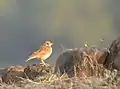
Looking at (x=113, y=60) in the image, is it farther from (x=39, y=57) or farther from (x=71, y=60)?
(x=39, y=57)

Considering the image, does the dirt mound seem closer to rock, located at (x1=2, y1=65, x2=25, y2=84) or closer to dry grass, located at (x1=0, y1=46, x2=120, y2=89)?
rock, located at (x1=2, y1=65, x2=25, y2=84)

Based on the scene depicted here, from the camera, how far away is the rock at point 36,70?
4.66m

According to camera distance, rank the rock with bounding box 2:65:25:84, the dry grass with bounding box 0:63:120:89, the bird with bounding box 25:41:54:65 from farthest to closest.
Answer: the bird with bounding box 25:41:54:65 → the rock with bounding box 2:65:25:84 → the dry grass with bounding box 0:63:120:89

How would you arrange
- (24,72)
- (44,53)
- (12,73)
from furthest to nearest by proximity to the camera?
(44,53) → (12,73) → (24,72)

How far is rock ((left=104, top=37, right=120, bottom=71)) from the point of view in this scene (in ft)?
14.0

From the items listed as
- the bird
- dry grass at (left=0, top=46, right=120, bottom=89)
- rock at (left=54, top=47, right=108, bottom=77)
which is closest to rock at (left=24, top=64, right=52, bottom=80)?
rock at (left=54, top=47, right=108, bottom=77)

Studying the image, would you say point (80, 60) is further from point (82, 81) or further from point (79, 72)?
point (82, 81)

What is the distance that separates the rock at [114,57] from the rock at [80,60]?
0.05 metres

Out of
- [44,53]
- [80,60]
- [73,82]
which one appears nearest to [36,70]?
[80,60]

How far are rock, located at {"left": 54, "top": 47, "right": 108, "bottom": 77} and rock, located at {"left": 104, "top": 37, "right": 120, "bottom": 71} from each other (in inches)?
2.0

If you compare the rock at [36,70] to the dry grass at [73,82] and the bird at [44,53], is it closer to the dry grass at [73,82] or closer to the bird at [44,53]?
the dry grass at [73,82]

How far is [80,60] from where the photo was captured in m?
4.35

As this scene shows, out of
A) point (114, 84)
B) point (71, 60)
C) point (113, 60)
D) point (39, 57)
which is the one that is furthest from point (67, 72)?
point (39, 57)

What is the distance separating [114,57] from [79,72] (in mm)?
364
